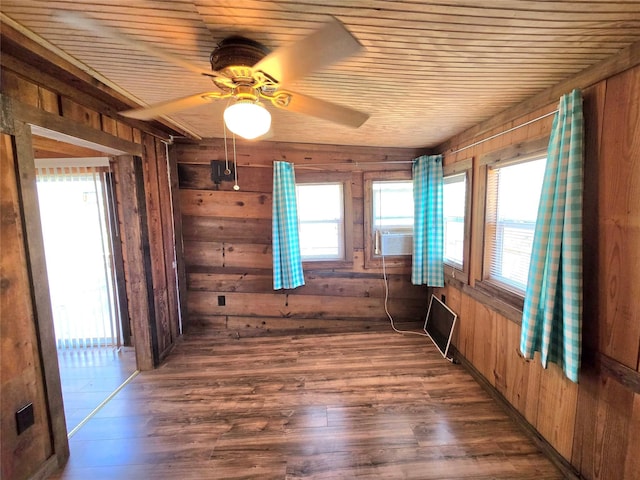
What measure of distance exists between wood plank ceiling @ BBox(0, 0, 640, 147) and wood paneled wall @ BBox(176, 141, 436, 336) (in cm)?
137

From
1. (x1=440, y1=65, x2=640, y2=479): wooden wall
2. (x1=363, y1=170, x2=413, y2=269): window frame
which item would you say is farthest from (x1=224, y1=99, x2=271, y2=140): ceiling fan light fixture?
(x1=363, y1=170, x2=413, y2=269): window frame

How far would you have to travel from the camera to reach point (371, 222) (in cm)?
343

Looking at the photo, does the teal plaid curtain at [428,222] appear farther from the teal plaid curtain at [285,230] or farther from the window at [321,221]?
the teal plaid curtain at [285,230]

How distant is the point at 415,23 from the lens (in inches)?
43.7

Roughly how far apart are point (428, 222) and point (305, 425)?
7.74 feet

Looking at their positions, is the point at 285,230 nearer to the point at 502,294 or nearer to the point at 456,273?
the point at 456,273

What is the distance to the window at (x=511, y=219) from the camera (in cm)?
194

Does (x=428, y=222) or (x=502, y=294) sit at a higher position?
(x=428, y=222)

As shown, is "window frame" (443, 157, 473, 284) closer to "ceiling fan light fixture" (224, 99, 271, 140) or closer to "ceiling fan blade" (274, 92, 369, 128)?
"ceiling fan blade" (274, 92, 369, 128)

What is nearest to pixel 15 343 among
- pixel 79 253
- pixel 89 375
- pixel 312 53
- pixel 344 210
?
pixel 89 375

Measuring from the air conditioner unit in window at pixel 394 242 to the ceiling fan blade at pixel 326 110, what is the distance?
81.4 inches

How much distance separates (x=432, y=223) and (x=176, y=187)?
9.94ft

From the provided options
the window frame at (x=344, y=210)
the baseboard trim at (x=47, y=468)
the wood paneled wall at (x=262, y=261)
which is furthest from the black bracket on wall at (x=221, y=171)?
the baseboard trim at (x=47, y=468)

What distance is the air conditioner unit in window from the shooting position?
342 centimetres
